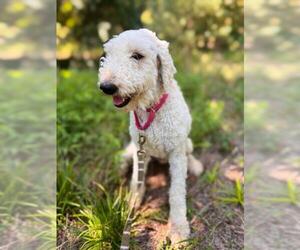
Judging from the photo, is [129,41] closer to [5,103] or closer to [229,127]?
[229,127]

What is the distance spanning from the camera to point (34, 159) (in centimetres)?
337

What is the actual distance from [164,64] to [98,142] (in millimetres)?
1267

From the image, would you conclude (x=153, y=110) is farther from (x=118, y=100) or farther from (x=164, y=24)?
(x=164, y=24)

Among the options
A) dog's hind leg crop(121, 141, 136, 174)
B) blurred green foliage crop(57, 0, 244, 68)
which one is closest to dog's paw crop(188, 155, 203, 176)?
dog's hind leg crop(121, 141, 136, 174)

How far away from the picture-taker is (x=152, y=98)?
6.98ft

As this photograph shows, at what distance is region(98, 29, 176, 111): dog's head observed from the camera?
Result: 1.91 m

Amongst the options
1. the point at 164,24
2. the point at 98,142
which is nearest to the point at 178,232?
the point at 98,142

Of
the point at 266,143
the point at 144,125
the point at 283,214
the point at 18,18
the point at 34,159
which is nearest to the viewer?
the point at 144,125

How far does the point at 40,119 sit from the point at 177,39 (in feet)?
4.76

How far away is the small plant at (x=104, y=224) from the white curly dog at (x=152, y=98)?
0.74 feet

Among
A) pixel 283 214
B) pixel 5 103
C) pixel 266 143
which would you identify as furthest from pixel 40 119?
pixel 283 214

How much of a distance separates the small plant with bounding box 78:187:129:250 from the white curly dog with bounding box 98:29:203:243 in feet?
0.74

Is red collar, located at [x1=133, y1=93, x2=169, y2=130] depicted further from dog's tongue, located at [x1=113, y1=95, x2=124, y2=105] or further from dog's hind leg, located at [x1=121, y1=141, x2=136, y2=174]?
dog's hind leg, located at [x1=121, y1=141, x2=136, y2=174]

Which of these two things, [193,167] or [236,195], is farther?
[193,167]
